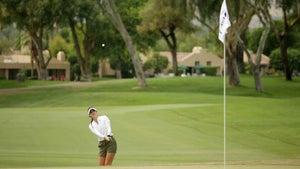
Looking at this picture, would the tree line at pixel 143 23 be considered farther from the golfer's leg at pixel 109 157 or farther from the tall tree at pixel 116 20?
the golfer's leg at pixel 109 157

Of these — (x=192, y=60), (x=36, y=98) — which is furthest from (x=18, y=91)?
(x=192, y=60)

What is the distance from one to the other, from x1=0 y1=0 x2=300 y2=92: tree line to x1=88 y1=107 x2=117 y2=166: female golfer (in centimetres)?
3110

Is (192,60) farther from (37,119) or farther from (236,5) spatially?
(37,119)

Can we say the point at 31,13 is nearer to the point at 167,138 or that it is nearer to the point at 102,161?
the point at 167,138

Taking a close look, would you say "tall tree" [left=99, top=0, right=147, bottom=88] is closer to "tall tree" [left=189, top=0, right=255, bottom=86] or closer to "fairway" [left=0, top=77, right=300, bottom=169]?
"tall tree" [left=189, top=0, right=255, bottom=86]

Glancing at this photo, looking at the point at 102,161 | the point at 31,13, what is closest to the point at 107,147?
the point at 102,161

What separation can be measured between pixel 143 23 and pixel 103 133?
196ft

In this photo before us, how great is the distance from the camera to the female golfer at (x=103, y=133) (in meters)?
16.1

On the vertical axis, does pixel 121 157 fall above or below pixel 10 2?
below

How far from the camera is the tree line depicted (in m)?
49.8

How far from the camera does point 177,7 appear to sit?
5419cm

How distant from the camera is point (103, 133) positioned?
53.0 feet

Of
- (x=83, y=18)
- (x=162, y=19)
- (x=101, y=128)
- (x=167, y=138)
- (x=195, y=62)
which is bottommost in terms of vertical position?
(x=167, y=138)

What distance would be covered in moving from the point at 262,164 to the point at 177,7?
38096 mm
